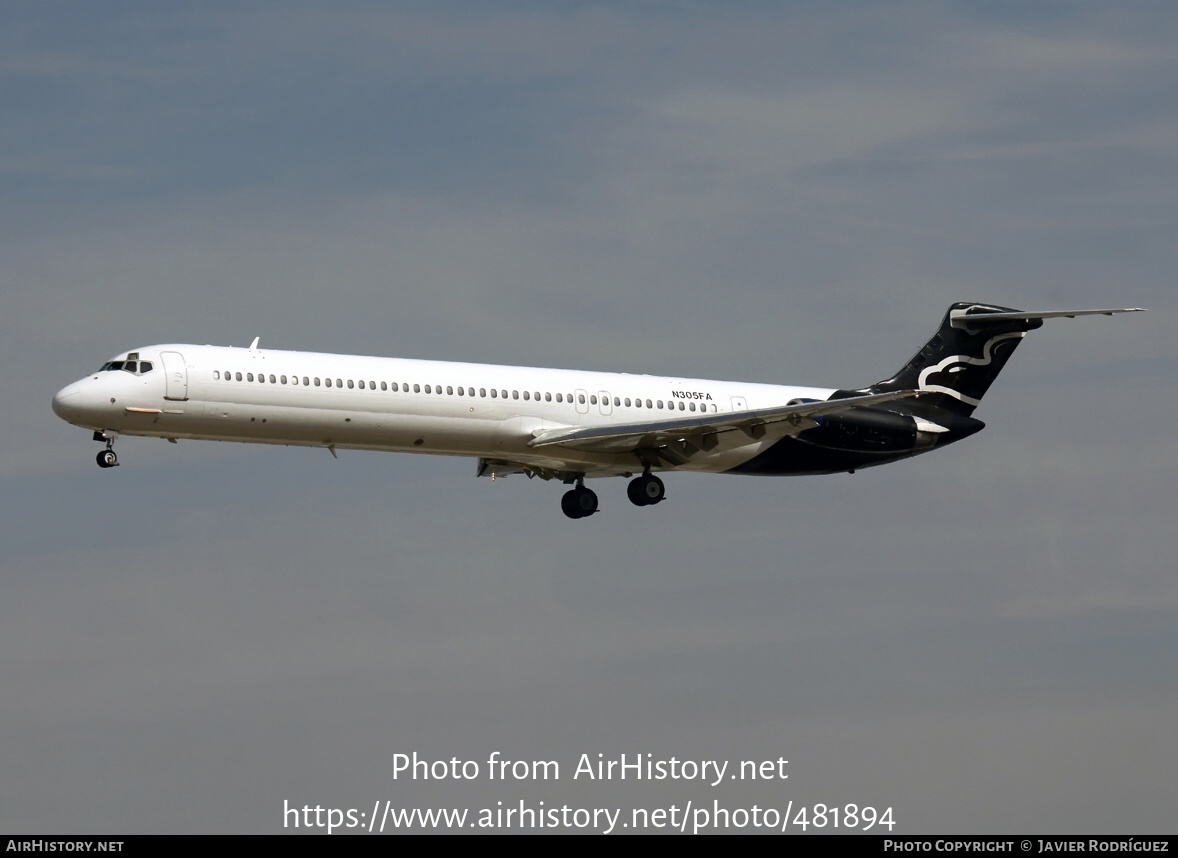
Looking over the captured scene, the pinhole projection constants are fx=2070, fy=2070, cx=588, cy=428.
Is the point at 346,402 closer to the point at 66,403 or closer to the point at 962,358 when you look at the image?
the point at 66,403

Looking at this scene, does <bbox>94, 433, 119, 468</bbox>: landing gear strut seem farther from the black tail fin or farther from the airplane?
the black tail fin

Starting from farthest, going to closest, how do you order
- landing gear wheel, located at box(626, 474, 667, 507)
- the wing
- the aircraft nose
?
landing gear wheel, located at box(626, 474, 667, 507)
the wing
the aircraft nose

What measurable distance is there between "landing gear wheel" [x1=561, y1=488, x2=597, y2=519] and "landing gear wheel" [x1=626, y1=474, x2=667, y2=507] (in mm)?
1585

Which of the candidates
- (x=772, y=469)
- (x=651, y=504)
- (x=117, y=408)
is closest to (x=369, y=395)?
(x=117, y=408)

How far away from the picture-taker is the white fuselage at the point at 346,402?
2211 inches

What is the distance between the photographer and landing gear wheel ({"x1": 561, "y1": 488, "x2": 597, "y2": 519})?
6506cm

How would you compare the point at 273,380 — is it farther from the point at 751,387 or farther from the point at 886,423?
the point at 886,423

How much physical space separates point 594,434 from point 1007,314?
1732 centimetres

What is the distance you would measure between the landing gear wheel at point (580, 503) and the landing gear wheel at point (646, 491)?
62.4 inches

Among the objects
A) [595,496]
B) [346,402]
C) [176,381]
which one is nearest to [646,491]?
[595,496]

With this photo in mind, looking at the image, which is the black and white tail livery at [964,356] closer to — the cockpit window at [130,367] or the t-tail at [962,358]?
the t-tail at [962,358]

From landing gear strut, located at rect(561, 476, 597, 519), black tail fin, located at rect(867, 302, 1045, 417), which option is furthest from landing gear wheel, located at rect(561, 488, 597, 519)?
black tail fin, located at rect(867, 302, 1045, 417)

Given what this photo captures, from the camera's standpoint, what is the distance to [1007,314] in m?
70.2
